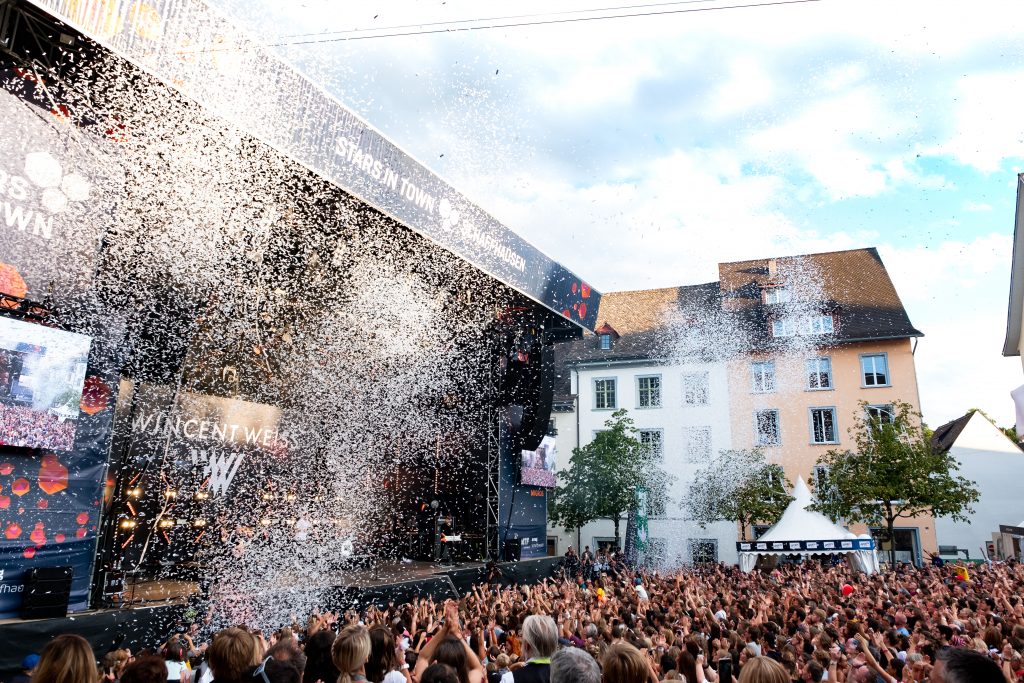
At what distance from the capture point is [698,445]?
30.9 meters

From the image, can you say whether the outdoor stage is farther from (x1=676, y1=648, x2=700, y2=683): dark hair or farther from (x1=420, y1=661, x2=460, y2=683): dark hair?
(x1=676, y1=648, x2=700, y2=683): dark hair

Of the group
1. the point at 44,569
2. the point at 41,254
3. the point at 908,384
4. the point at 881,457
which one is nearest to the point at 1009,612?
the point at 44,569

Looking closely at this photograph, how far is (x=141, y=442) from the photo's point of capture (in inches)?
479

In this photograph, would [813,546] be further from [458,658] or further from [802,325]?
[458,658]

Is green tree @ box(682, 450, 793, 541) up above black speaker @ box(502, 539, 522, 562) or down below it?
above

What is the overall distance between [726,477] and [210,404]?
22.4 meters

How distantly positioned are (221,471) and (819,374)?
26212 millimetres

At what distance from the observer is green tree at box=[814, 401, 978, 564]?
22.9 meters

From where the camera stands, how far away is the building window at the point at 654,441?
31734 millimetres

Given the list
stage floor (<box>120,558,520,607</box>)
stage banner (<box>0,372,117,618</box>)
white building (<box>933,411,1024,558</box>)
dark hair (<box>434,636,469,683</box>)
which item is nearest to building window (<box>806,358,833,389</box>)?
white building (<box>933,411,1024,558</box>)

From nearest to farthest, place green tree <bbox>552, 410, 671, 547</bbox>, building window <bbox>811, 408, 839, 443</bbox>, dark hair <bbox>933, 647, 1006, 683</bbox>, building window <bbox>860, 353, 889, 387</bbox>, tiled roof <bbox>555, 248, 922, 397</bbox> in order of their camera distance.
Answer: dark hair <bbox>933, 647, 1006, 683</bbox> < green tree <bbox>552, 410, 671, 547</bbox> < building window <bbox>860, 353, 889, 387</bbox> < building window <bbox>811, 408, 839, 443</bbox> < tiled roof <bbox>555, 248, 922, 397</bbox>

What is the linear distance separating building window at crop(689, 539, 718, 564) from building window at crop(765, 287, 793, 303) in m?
11.9

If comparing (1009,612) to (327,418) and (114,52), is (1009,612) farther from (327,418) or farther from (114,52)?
(327,418)

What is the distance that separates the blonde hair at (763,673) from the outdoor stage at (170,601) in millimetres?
8631
